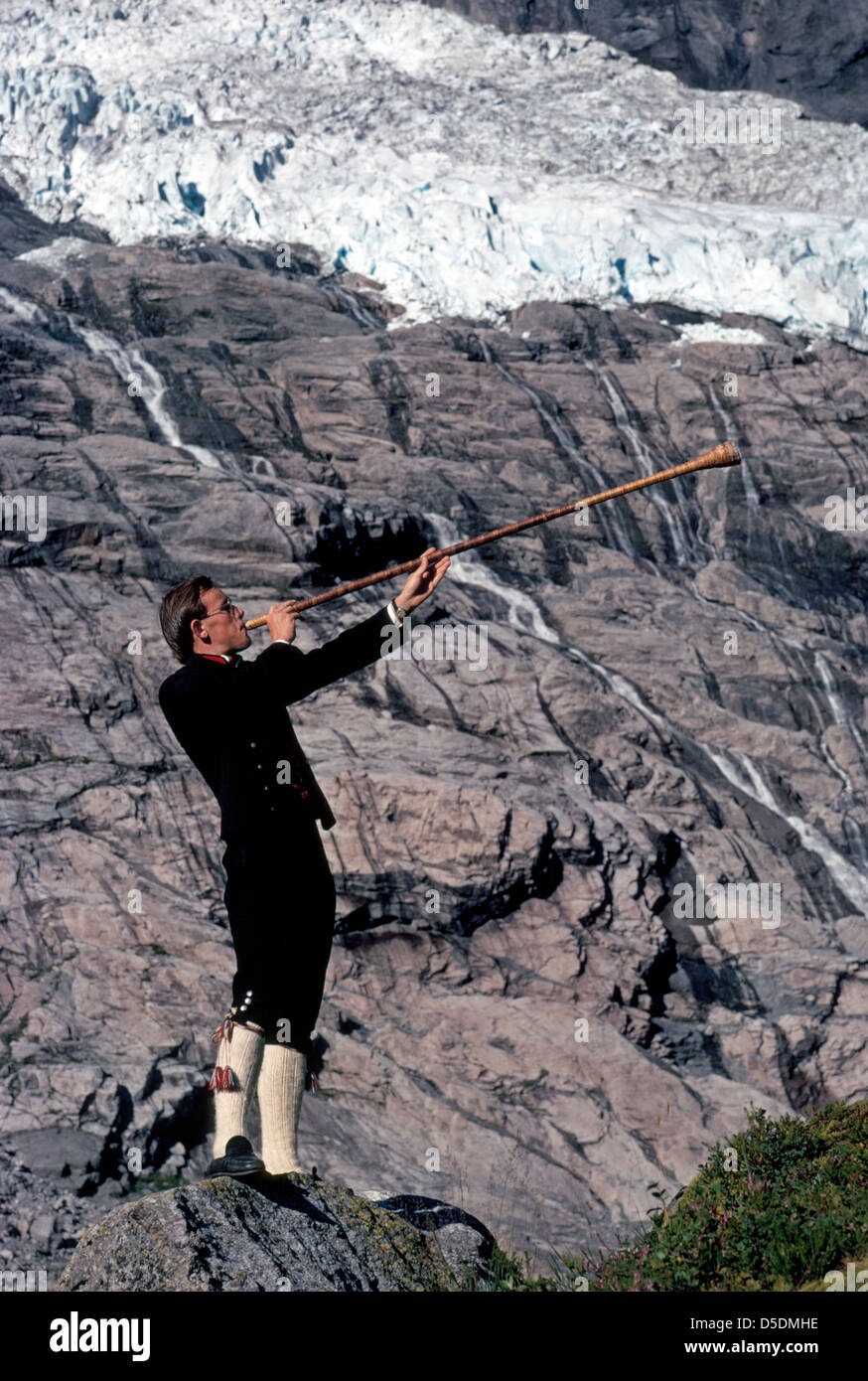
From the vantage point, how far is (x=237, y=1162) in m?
5.11

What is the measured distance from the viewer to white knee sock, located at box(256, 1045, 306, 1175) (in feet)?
17.3

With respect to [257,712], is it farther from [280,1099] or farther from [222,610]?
[280,1099]

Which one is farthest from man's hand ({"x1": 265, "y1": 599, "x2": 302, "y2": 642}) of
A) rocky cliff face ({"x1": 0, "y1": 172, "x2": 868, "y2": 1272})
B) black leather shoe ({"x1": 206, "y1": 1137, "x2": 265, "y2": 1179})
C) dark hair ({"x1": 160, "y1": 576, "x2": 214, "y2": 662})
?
rocky cliff face ({"x1": 0, "y1": 172, "x2": 868, "y2": 1272})

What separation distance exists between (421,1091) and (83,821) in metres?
7.33

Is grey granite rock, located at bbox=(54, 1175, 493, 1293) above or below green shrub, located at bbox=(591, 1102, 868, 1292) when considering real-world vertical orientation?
above

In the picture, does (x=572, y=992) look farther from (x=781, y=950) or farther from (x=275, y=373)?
(x=275, y=373)

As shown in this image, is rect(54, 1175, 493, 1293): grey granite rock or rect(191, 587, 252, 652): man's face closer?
rect(54, 1175, 493, 1293): grey granite rock

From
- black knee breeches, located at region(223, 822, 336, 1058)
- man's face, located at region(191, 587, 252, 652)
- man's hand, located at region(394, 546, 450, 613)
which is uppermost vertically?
man's hand, located at region(394, 546, 450, 613)

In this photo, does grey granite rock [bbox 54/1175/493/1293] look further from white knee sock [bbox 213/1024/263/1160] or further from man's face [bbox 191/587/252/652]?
man's face [bbox 191/587/252/652]

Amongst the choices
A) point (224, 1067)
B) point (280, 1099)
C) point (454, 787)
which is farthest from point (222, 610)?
point (454, 787)

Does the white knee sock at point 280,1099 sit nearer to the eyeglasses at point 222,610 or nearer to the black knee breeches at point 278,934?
the black knee breeches at point 278,934

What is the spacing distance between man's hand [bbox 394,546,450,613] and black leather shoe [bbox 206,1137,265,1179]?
2.44m

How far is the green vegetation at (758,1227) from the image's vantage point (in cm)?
578

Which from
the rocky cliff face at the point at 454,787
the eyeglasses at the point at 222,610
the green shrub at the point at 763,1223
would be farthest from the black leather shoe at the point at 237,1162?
the rocky cliff face at the point at 454,787
